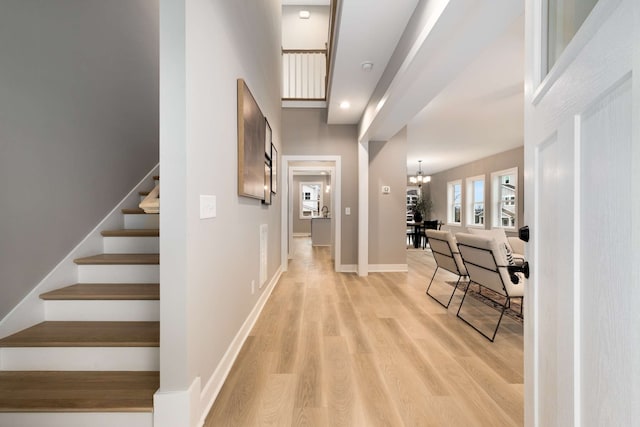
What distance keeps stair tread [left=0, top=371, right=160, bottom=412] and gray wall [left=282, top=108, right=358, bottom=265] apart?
147 inches

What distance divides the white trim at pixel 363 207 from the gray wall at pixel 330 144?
1.16ft

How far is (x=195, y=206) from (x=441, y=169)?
428 inches

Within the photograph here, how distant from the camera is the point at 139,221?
7.89 ft

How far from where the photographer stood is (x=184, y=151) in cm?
119

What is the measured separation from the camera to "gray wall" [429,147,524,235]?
22.7 ft

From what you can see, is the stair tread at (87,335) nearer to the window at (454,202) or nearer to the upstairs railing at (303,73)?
the upstairs railing at (303,73)

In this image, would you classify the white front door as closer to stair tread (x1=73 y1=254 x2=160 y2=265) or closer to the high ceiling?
the high ceiling

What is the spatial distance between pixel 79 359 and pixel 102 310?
0.97ft

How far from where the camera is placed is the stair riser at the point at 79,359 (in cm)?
140

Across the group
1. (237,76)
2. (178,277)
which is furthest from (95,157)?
(178,277)

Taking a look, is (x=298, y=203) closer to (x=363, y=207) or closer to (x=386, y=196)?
(x=386, y=196)

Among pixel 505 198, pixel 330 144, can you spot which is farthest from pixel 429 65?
pixel 505 198

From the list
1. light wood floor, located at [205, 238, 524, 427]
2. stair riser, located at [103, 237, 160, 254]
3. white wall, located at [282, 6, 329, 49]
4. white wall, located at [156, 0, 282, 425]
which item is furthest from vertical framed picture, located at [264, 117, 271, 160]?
white wall, located at [282, 6, 329, 49]

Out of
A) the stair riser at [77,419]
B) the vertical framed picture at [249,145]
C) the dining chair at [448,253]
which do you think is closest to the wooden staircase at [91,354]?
the stair riser at [77,419]
